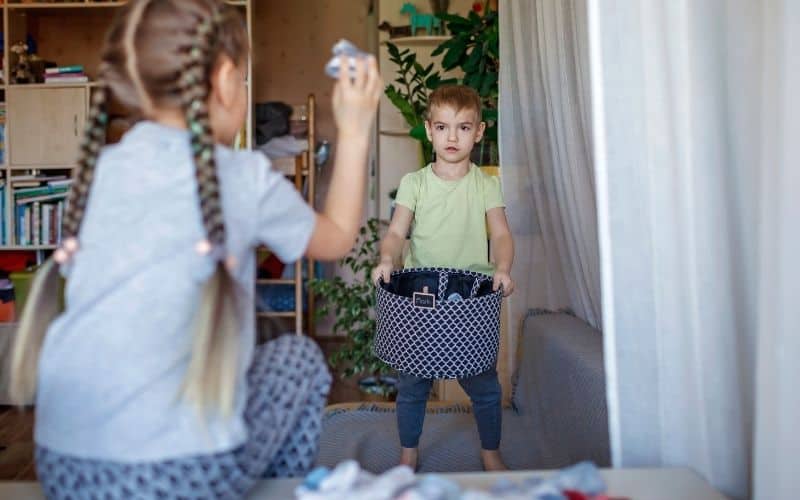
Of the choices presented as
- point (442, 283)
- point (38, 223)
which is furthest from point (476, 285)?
point (38, 223)

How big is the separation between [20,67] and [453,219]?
9.37 ft

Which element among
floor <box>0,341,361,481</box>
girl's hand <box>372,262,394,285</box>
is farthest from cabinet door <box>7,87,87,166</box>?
girl's hand <box>372,262,394,285</box>

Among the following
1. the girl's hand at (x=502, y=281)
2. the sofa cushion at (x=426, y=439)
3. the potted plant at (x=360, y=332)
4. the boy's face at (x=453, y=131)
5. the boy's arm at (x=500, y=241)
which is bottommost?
the sofa cushion at (x=426, y=439)

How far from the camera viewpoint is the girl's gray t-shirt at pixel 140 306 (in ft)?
3.50

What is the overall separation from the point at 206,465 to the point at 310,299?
3.84 meters

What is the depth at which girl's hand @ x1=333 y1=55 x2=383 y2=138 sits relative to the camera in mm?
1225

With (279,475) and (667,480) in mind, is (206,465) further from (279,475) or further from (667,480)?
(667,480)

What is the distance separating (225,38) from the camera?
45.1 inches

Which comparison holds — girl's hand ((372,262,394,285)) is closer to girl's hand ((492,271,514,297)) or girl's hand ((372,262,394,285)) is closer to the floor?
girl's hand ((492,271,514,297))

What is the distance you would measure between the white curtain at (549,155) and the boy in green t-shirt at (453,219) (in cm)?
22

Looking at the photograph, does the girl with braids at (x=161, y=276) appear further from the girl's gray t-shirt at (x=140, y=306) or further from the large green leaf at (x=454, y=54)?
the large green leaf at (x=454, y=54)

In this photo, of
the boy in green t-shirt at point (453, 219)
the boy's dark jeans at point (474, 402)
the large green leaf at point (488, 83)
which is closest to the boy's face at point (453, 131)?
the boy in green t-shirt at point (453, 219)

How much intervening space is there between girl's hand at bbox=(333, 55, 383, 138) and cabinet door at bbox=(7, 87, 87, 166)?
326 cm

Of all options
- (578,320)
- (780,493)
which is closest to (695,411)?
(780,493)
